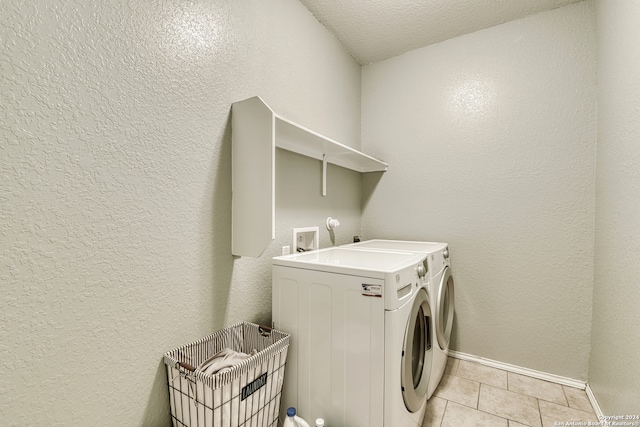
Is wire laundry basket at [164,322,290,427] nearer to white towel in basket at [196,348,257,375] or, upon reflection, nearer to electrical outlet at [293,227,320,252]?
white towel in basket at [196,348,257,375]

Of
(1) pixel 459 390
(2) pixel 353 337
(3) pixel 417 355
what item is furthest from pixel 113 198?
(1) pixel 459 390

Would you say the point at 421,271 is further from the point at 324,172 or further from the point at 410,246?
the point at 324,172

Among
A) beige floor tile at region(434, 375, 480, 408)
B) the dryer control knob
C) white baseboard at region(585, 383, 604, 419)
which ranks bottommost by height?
beige floor tile at region(434, 375, 480, 408)

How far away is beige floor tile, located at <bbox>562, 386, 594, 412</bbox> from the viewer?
1.64 metres

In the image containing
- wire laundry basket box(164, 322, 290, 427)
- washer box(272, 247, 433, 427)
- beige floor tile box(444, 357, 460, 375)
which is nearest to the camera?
wire laundry basket box(164, 322, 290, 427)

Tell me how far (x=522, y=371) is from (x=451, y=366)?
486 millimetres

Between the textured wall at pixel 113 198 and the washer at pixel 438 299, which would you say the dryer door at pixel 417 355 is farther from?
the textured wall at pixel 113 198

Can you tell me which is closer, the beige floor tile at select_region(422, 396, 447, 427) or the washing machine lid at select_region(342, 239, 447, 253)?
the beige floor tile at select_region(422, 396, 447, 427)

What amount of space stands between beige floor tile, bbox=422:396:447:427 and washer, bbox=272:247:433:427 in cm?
21

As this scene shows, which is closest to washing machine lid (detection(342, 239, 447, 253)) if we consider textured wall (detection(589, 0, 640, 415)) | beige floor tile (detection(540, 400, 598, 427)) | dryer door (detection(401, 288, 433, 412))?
dryer door (detection(401, 288, 433, 412))

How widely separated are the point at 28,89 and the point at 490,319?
111 inches

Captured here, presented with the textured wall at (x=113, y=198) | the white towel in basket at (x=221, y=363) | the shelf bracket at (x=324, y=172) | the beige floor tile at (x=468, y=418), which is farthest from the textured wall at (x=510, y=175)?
the white towel in basket at (x=221, y=363)

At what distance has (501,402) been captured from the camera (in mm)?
1677

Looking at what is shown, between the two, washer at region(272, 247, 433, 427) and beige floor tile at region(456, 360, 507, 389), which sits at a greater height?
washer at region(272, 247, 433, 427)
